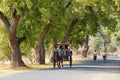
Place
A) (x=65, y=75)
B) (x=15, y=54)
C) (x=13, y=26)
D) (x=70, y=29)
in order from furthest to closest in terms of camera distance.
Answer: (x=70, y=29)
(x=15, y=54)
(x=13, y=26)
(x=65, y=75)

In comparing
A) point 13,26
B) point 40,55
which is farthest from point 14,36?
point 40,55

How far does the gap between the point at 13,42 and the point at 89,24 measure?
33.7 metres

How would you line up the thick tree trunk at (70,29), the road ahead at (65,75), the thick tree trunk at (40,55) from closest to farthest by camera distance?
the road ahead at (65,75)
the thick tree trunk at (40,55)
the thick tree trunk at (70,29)

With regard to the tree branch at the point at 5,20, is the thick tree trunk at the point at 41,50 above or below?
below

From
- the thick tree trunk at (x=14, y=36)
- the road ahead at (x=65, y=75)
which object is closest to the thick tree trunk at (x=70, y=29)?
the thick tree trunk at (x=14, y=36)

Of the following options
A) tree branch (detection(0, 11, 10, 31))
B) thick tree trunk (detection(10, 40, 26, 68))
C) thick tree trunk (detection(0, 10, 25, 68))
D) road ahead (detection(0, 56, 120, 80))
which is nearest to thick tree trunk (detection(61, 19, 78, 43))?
thick tree trunk (detection(0, 10, 25, 68))

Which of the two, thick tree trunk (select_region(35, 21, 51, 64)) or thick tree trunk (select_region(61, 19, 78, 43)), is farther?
thick tree trunk (select_region(61, 19, 78, 43))

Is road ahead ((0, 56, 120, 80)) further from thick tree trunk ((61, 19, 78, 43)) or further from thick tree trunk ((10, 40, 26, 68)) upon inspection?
thick tree trunk ((61, 19, 78, 43))

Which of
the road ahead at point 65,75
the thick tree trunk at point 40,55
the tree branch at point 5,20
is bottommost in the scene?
the road ahead at point 65,75

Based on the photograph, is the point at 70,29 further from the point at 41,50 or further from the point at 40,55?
the point at 40,55

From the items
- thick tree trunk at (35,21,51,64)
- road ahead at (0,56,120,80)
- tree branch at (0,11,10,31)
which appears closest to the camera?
road ahead at (0,56,120,80)

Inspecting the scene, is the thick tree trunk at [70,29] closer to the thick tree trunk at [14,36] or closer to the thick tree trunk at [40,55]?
the thick tree trunk at [40,55]

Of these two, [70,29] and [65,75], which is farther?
[70,29]

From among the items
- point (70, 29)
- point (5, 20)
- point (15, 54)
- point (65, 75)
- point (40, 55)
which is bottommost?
point (65, 75)
